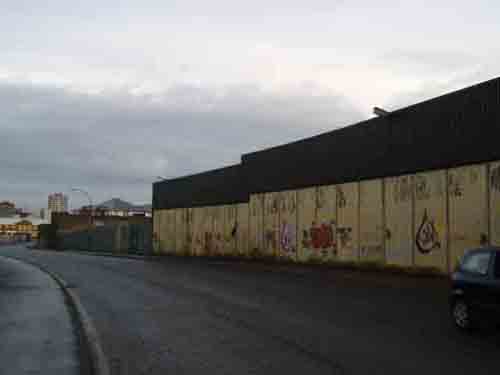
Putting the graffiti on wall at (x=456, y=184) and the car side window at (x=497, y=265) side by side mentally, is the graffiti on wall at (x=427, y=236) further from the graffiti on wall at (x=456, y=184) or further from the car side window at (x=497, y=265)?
the car side window at (x=497, y=265)

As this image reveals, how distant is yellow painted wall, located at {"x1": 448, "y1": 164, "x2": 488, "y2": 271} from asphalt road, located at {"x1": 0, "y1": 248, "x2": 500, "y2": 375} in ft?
6.48

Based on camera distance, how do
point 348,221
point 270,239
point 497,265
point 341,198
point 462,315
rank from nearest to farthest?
point 497,265 → point 462,315 → point 348,221 → point 341,198 → point 270,239

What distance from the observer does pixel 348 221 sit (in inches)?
1159

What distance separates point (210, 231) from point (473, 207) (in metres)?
26.7

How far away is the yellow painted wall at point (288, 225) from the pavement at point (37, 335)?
56.3 ft

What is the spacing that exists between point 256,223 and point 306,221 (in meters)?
6.50

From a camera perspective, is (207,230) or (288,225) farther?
(207,230)

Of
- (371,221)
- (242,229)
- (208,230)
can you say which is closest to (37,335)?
(371,221)

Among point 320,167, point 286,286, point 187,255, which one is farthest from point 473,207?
point 187,255

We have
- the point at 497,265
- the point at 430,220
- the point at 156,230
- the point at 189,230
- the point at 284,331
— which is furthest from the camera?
the point at 156,230

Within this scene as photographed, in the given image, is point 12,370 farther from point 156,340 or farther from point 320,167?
point 320,167

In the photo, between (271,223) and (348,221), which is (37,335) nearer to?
(348,221)

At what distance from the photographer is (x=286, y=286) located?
21.1 metres

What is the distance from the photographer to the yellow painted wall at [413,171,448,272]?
23047mm
